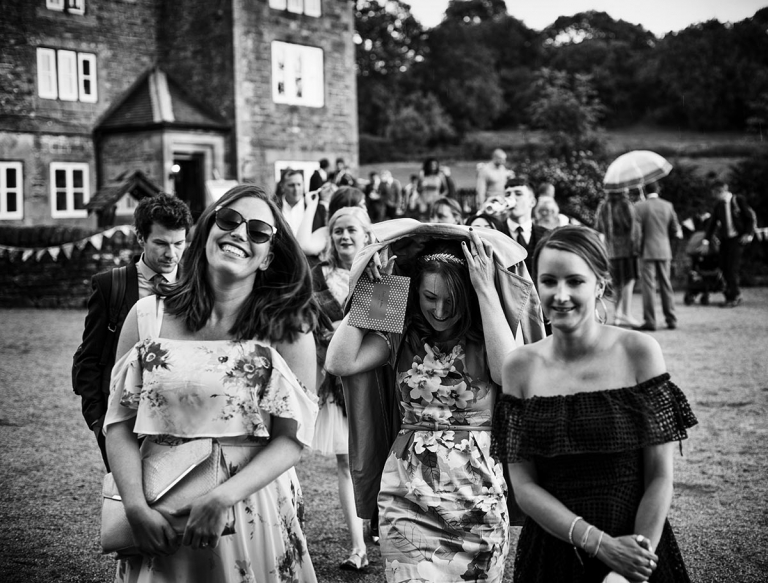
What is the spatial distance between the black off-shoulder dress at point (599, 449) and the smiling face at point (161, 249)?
215 centimetres

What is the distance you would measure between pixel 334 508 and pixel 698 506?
2355 mm

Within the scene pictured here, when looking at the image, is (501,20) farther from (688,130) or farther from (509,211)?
(509,211)

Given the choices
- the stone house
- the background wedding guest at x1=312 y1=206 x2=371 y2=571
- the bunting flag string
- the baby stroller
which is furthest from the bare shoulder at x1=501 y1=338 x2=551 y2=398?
the stone house

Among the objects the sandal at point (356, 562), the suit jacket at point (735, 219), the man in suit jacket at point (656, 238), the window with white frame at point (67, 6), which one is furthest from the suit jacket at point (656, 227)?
the window with white frame at point (67, 6)

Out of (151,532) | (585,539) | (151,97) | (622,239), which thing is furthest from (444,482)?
(151,97)

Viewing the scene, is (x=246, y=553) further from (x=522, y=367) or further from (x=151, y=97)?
(x=151, y=97)

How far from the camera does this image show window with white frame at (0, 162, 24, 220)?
26375mm

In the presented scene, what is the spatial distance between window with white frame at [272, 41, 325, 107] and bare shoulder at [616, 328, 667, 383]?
2618 centimetres

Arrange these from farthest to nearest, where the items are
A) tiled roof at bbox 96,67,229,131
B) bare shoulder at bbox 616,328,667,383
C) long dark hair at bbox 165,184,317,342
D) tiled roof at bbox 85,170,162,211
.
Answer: tiled roof at bbox 96,67,229,131 < tiled roof at bbox 85,170,162,211 < long dark hair at bbox 165,184,317,342 < bare shoulder at bbox 616,328,667,383

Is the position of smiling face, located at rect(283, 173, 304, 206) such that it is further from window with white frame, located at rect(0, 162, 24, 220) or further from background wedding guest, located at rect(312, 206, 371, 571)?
window with white frame, located at rect(0, 162, 24, 220)

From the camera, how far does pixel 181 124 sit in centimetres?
2581

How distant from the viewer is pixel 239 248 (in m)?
2.98

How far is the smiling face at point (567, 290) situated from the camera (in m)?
2.64

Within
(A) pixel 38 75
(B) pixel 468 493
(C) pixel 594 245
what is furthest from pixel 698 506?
(A) pixel 38 75
